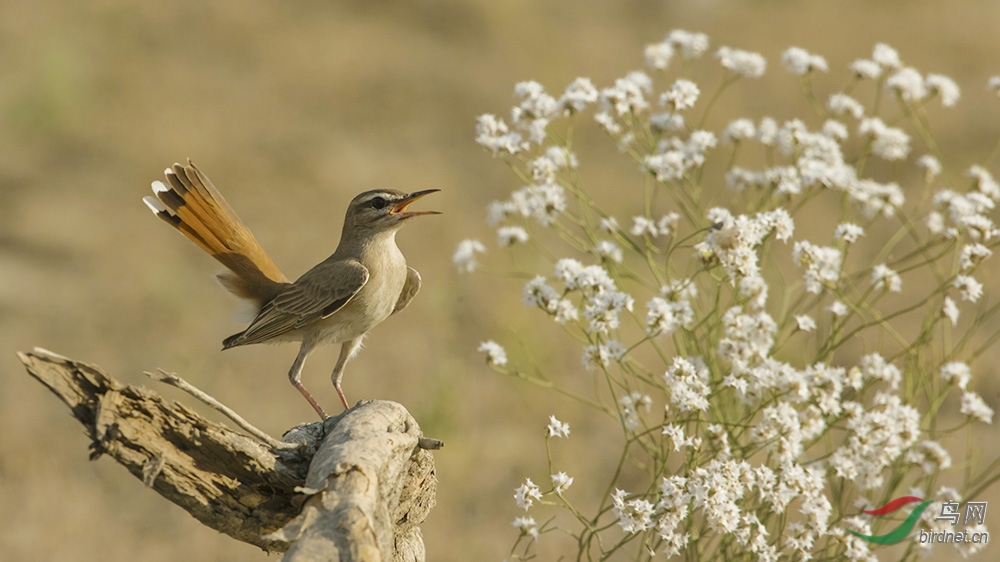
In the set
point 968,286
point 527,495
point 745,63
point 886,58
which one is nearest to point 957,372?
point 968,286

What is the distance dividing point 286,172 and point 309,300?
19.9 feet

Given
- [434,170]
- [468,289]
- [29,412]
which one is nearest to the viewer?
[29,412]

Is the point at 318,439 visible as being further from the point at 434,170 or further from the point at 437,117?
the point at 437,117

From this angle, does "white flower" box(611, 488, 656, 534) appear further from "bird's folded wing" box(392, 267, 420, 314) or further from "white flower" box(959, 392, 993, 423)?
"bird's folded wing" box(392, 267, 420, 314)

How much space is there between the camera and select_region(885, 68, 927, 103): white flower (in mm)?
4059

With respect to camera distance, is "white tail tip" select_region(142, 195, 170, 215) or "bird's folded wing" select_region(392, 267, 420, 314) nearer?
"white tail tip" select_region(142, 195, 170, 215)

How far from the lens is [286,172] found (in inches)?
A: 385

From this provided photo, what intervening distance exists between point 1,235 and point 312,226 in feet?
8.79

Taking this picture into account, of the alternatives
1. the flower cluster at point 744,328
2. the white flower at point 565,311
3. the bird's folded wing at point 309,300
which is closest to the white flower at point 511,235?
the flower cluster at point 744,328

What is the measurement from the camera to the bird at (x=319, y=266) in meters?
3.96

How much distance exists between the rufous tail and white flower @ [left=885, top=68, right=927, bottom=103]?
2.76 metres

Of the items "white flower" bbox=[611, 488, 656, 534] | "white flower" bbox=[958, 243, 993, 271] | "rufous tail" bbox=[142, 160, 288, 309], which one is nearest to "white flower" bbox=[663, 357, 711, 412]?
"white flower" bbox=[611, 488, 656, 534]

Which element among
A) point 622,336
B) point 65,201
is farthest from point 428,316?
point 65,201

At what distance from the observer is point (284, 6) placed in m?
12.2
